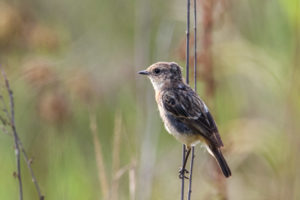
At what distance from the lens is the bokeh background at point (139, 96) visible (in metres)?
5.08

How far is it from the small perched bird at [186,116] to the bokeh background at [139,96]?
0.27 m

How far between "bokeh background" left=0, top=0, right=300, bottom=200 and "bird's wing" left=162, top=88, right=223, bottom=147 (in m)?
0.28

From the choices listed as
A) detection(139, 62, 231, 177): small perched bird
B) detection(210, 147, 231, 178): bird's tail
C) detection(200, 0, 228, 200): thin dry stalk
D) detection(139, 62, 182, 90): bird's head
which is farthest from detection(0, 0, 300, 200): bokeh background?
detection(210, 147, 231, 178): bird's tail

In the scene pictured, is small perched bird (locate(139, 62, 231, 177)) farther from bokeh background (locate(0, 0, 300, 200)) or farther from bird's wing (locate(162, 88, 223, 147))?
bokeh background (locate(0, 0, 300, 200))

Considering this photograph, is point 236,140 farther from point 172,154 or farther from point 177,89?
point 172,154

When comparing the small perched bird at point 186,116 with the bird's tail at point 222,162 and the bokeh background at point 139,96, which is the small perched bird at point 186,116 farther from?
the bokeh background at point 139,96

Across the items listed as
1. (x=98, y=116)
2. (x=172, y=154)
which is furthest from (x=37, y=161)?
(x=172, y=154)

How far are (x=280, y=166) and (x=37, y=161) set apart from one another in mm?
2570

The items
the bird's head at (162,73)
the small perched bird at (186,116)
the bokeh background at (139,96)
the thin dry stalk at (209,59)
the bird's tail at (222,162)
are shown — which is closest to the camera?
the bird's tail at (222,162)

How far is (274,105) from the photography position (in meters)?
5.75

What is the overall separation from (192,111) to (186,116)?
67mm

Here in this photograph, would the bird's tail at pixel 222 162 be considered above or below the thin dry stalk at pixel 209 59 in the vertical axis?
below

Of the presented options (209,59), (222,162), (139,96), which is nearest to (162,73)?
(209,59)

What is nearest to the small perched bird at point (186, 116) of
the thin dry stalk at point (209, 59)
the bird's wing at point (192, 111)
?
the bird's wing at point (192, 111)
